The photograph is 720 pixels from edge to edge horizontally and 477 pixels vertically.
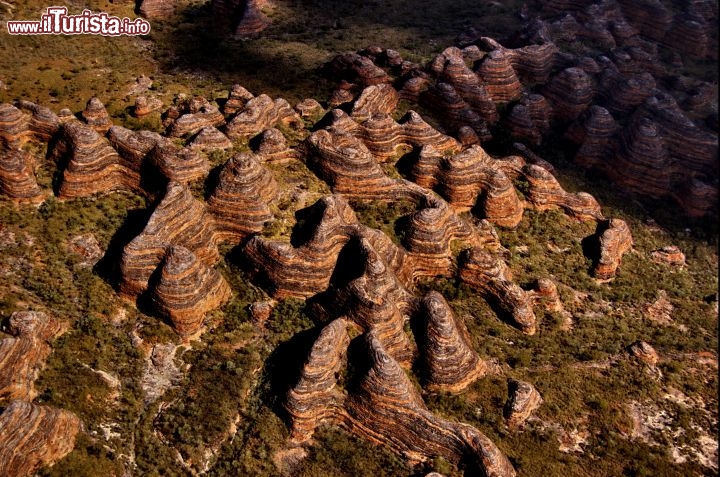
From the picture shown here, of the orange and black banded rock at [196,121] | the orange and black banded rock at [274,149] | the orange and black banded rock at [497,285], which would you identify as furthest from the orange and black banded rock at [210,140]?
the orange and black banded rock at [497,285]

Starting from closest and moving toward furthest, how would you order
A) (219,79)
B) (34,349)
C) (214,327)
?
(34,349)
(214,327)
(219,79)

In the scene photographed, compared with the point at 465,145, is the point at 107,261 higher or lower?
lower

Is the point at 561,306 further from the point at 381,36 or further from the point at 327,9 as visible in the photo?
the point at 327,9

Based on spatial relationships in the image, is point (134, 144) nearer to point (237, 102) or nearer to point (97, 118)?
point (97, 118)

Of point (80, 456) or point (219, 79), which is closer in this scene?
point (80, 456)

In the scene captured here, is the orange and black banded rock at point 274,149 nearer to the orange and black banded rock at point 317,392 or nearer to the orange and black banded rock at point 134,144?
the orange and black banded rock at point 134,144

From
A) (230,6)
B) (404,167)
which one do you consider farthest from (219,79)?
(404,167)
